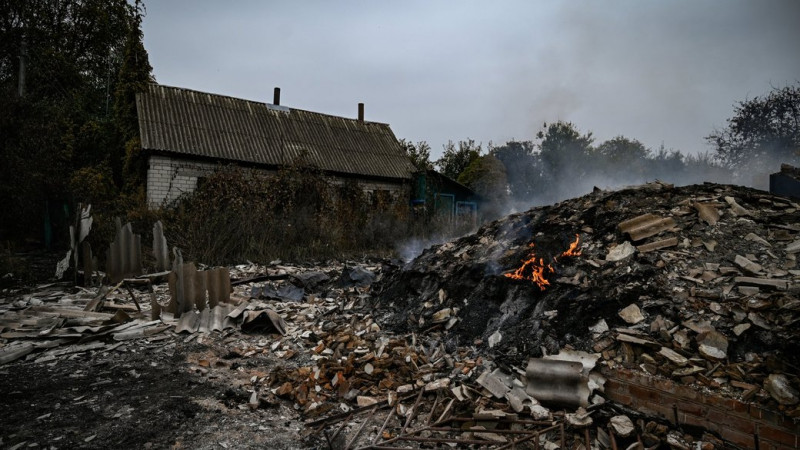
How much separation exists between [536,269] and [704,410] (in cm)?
210

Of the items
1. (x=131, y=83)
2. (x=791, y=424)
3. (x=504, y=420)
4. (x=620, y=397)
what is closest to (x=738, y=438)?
(x=791, y=424)

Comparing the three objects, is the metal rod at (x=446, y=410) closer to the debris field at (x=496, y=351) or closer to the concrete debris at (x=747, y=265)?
the debris field at (x=496, y=351)

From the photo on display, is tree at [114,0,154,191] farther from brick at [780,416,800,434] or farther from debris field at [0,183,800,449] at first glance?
brick at [780,416,800,434]

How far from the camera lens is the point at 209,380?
422cm

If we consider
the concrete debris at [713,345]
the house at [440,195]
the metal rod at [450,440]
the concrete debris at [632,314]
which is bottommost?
the metal rod at [450,440]

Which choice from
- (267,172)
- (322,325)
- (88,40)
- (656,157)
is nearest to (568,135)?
(656,157)

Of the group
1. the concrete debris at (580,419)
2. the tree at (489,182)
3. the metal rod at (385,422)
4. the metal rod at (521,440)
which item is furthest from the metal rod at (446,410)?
the tree at (489,182)

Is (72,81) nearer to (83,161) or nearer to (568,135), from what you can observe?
(83,161)

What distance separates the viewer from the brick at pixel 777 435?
101 inches

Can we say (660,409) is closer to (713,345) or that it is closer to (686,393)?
(686,393)

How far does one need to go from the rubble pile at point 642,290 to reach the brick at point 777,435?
0.13 meters

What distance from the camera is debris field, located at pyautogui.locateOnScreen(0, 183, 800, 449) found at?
3.07 metres

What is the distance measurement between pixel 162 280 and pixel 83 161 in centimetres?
1344

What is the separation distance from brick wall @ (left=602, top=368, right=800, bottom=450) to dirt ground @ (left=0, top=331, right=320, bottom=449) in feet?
8.08
